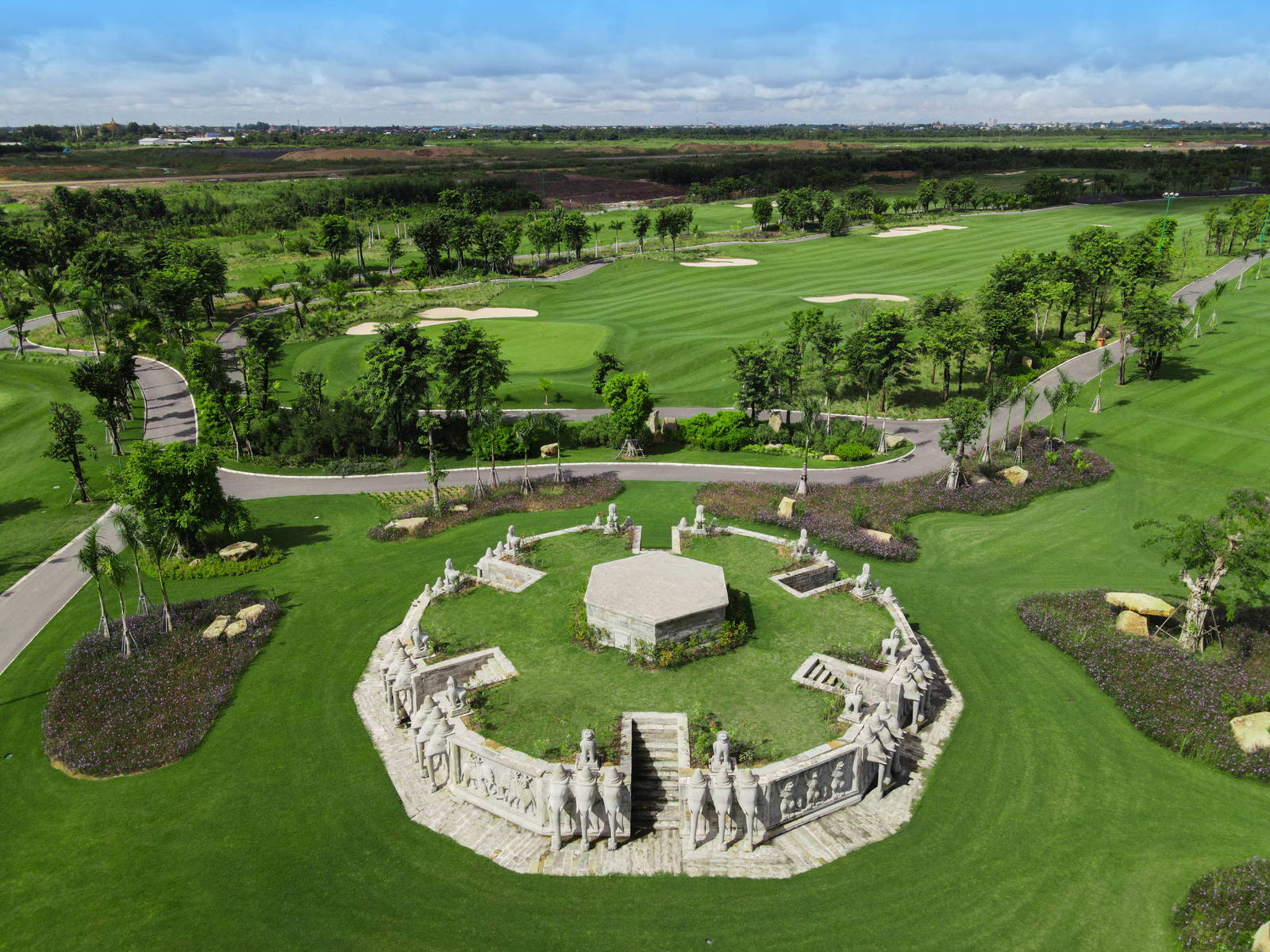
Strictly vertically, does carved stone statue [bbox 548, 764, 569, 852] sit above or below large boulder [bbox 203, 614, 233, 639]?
above

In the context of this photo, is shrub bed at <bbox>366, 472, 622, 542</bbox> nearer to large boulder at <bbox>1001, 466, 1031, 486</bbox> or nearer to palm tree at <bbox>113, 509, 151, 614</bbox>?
palm tree at <bbox>113, 509, 151, 614</bbox>

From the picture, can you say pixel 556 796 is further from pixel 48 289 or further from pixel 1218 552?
pixel 48 289

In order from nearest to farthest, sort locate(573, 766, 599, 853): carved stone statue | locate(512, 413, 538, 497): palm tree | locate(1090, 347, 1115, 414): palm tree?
locate(573, 766, 599, 853): carved stone statue, locate(512, 413, 538, 497): palm tree, locate(1090, 347, 1115, 414): palm tree

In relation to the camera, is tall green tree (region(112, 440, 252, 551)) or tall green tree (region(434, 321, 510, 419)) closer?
tall green tree (region(112, 440, 252, 551))

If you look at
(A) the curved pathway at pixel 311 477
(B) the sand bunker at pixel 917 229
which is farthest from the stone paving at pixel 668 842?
(B) the sand bunker at pixel 917 229

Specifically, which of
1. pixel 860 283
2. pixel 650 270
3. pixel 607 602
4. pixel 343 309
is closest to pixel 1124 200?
pixel 860 283

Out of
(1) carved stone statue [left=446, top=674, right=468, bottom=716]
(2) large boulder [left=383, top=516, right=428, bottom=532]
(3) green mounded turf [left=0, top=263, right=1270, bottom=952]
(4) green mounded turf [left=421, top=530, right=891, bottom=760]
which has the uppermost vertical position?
(1) carved stone statue [left=446, top=674, right=468, bottom=716]

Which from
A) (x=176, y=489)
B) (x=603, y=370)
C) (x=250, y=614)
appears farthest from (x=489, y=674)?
(x=603, y=370)

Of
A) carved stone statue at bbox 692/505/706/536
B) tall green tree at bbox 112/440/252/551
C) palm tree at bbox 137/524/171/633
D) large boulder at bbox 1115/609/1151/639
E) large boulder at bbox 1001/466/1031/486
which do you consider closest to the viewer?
large boulder at bbox 1115/609/1151/639

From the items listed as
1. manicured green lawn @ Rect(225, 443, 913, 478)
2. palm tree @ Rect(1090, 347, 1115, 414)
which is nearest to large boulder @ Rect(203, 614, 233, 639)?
manicured green lawn @ Rect(225, 443, 913, 478)

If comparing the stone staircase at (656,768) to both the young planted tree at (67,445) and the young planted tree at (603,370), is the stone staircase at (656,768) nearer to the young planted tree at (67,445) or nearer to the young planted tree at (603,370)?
the young planted tree at (67,445)
